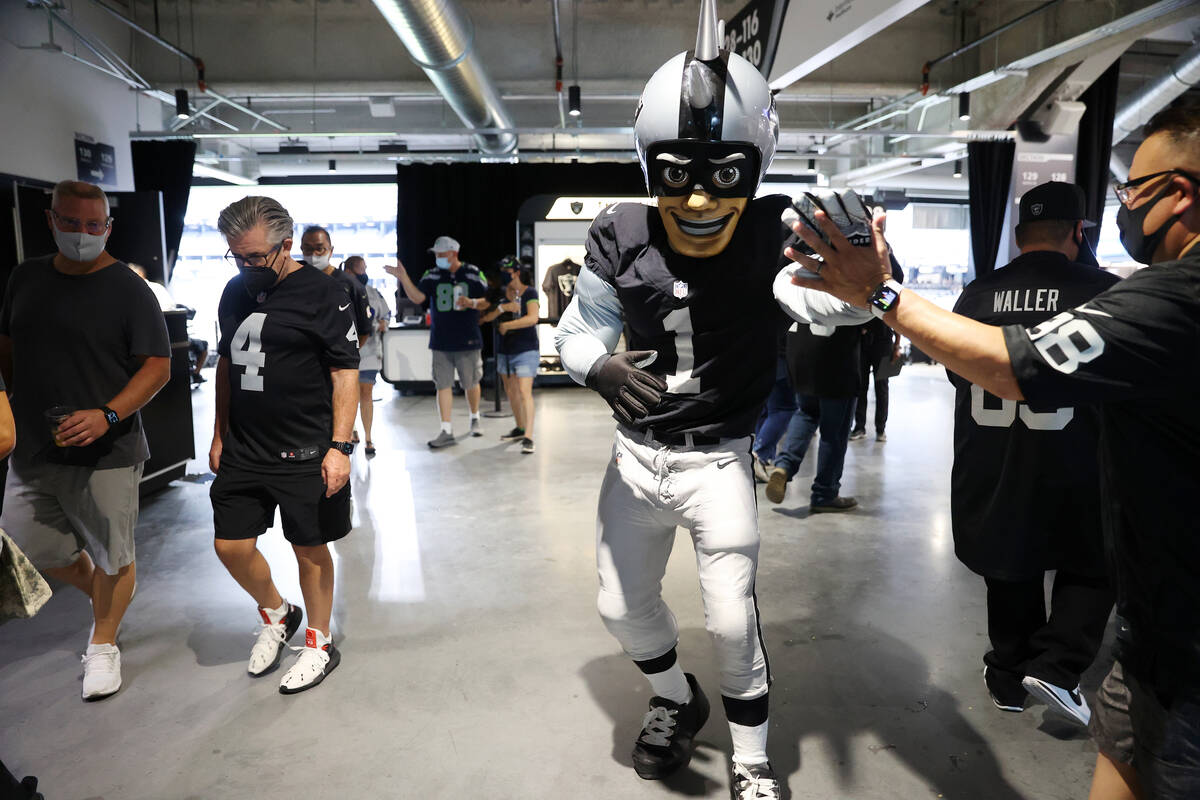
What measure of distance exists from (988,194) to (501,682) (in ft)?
33.1

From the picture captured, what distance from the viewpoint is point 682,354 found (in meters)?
1.94

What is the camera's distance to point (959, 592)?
3.46m

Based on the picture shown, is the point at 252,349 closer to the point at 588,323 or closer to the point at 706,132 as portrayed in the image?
the point at 588,323

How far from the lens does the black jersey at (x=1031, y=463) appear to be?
229 cm

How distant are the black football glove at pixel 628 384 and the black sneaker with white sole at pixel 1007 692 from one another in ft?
5.40

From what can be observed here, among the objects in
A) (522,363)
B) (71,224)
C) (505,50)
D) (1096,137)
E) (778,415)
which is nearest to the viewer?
(71,224)

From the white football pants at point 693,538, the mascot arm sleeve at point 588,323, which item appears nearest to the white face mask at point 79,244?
the mascot arm sleeve at point 588,323

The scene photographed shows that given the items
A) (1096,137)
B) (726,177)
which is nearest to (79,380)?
(726,177)

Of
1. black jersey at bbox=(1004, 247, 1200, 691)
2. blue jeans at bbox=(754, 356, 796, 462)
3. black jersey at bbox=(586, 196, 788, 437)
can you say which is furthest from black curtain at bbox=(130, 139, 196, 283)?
black jersey at bbox=(1004, 247, 1200, 691)

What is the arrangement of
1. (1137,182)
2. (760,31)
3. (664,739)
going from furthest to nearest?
(760,31) → (664,739) → (1137,182)

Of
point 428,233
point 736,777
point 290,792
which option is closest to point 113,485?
point 290,792

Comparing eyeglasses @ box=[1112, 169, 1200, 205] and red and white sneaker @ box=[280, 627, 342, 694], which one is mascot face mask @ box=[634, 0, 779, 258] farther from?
red and white sneaker @ box=[280, 627, 342, 694]

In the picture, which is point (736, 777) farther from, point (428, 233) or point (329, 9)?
point (428, 233)

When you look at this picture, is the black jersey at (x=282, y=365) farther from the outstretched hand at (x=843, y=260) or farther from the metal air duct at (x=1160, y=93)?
the metal air duct at (x=1160, y=93)
